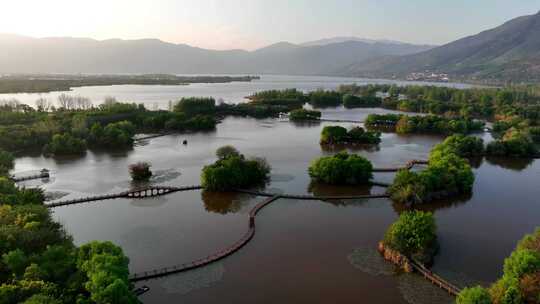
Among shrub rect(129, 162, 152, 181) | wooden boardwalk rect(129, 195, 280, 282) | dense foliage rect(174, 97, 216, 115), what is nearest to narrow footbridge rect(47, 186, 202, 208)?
shrub rect(129, 162, 152, 181)

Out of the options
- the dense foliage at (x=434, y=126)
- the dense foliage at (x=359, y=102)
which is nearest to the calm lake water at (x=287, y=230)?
the dense foliage at (x=434, y=126)

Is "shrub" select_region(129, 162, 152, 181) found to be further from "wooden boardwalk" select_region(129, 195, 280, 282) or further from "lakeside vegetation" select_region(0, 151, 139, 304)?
"lakeside vegetation" select_region(0, 151, 139, 304)

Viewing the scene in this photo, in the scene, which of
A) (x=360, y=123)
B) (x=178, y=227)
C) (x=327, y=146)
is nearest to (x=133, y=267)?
(x=178, y=227)

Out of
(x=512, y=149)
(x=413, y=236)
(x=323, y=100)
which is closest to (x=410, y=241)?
(x=413, y=236)

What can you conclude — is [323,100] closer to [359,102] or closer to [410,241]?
[359,102]

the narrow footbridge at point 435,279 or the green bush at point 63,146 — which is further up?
the green bush at point 63,146

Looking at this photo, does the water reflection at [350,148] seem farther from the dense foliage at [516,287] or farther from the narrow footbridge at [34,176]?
the dense foliage at [516,287]

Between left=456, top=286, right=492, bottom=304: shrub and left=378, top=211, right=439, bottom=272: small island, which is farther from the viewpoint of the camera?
left=378, top=211, right=439, bottom=272: small island
